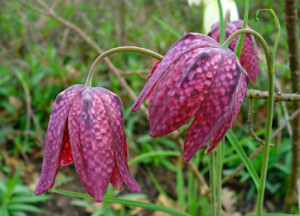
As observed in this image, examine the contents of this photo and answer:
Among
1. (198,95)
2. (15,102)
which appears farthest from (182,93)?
(15,102)

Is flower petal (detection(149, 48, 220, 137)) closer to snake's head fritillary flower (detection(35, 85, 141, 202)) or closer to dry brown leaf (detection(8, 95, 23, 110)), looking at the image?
snake's head fritillary flower (detection(35, 85, 141, 202))

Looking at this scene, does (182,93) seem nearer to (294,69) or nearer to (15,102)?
(294,69)

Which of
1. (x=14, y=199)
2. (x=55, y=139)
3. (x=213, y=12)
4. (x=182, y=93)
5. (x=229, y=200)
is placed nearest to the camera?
(x=182, y=93)

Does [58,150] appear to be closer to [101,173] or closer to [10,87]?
[101,173]

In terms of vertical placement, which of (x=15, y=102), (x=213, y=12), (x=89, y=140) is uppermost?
(x=213, y=12)

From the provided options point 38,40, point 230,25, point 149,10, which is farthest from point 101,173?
point 149,10

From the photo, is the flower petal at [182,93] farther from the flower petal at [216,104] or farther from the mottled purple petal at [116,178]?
the mottled purple petal at [116,178]

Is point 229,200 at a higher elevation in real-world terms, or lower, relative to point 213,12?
lower
